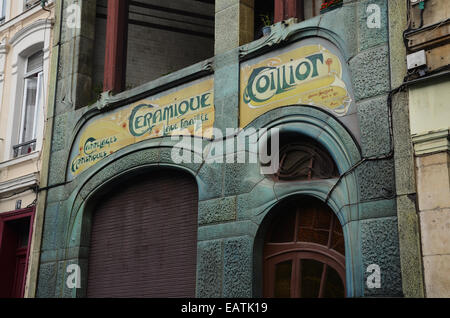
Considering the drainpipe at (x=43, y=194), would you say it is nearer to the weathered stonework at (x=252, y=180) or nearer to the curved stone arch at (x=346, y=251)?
the weathered stonework at (x=252, y=180)

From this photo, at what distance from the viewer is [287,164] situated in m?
9.71

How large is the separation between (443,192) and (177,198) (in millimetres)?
4776

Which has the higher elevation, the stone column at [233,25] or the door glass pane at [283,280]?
the stone column at [233,25]

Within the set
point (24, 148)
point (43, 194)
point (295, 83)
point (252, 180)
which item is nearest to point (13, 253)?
point (43, 194)

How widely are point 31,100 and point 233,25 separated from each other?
6227mm

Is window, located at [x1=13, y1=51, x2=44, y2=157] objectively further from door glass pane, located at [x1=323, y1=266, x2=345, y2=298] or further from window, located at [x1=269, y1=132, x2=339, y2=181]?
door glass pane, located at [x1=323, y1=266, x2=345, y2=298]

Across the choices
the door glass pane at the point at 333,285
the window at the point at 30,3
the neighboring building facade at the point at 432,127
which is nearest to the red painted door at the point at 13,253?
the window at the point at 30,3

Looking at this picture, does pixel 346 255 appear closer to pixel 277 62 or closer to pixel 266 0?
pixel 277 62

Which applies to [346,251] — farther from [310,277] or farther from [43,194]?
[43,194]

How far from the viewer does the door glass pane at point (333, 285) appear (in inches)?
347

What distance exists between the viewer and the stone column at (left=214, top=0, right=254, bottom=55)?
35.4ft

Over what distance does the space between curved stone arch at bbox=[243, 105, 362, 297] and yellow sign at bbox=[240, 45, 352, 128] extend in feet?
0.52

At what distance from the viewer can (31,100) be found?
15.1 meters

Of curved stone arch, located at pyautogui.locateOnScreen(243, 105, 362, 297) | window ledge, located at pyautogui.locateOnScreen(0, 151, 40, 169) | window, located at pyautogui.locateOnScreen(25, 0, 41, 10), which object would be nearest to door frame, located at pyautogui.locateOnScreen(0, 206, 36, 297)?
window ledge, located at pyautogui.locateOnScreen(0, 151, 40, 169)
